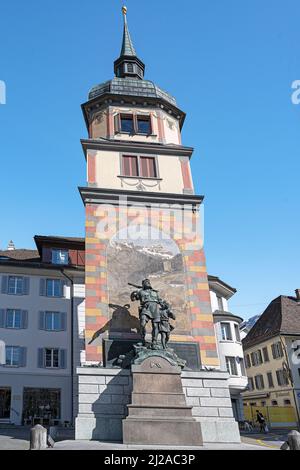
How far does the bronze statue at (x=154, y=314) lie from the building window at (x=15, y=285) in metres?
17.4

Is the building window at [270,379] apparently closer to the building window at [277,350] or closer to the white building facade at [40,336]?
the building window at [277,350]

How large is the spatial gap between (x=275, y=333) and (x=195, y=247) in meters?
26.3

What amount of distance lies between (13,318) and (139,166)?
15698 millimetres

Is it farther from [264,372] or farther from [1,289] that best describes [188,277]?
[264,372]

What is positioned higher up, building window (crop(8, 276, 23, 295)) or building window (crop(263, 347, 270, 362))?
building window (crop(8, 276, 23, 295))

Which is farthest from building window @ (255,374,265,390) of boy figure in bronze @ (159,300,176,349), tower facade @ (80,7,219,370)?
boy figure in bronze @ (159,300,176,349)

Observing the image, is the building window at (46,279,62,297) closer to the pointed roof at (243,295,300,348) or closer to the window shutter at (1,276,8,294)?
the window shutter at (1,276,8,294)

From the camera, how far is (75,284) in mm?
36062

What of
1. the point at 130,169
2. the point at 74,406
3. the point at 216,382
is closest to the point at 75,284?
the point at 74,406

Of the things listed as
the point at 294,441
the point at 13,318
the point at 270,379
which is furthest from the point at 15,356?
the point at 270,379

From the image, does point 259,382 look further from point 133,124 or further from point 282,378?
point 133,124

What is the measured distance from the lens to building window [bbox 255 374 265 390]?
4940cm

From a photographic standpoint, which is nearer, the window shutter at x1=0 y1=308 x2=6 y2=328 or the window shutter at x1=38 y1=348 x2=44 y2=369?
the window shutter at x1=38 y1=348 x2=44 y2=369

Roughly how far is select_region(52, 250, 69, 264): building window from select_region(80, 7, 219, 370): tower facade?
11791mm
